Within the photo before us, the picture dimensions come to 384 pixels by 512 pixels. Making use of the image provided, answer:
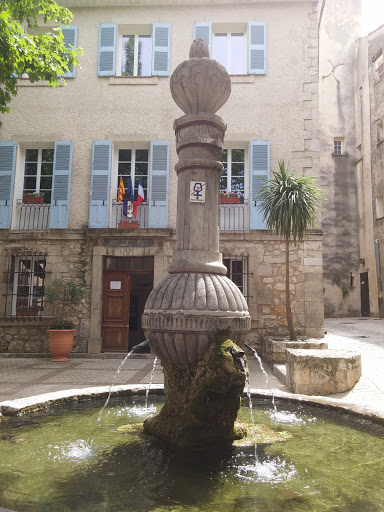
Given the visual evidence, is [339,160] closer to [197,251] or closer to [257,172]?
[257,172]

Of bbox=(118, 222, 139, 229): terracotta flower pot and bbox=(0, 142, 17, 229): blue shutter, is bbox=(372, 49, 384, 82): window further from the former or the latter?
bbox=(0, 142, 17, 229): blue shutter

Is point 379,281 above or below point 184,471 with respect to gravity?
above

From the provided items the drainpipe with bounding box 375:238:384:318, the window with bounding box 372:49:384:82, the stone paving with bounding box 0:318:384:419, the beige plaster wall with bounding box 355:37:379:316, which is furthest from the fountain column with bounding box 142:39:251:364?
the window with bounding box 372:49:384:82

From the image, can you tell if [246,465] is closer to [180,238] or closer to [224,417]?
[224,417]

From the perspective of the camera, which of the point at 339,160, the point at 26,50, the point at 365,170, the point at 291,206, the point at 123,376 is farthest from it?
the point at 339,160

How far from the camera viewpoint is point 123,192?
433 inches

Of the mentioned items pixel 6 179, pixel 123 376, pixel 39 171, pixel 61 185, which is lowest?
pixel 123 376

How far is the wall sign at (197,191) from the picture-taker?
345 cm

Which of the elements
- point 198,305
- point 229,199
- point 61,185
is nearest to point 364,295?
point 229,199

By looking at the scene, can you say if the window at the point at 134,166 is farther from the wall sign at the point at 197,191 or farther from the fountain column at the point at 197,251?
the wall sign at the point at 197,191

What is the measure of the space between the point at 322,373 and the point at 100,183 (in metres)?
7.55

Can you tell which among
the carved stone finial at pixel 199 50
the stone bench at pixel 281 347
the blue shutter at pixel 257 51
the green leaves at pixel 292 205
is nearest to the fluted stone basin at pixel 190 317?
the carved stone finial at pixel 199 50

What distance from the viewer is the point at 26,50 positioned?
6367 mm

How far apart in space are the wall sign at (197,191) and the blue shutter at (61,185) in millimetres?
8036
